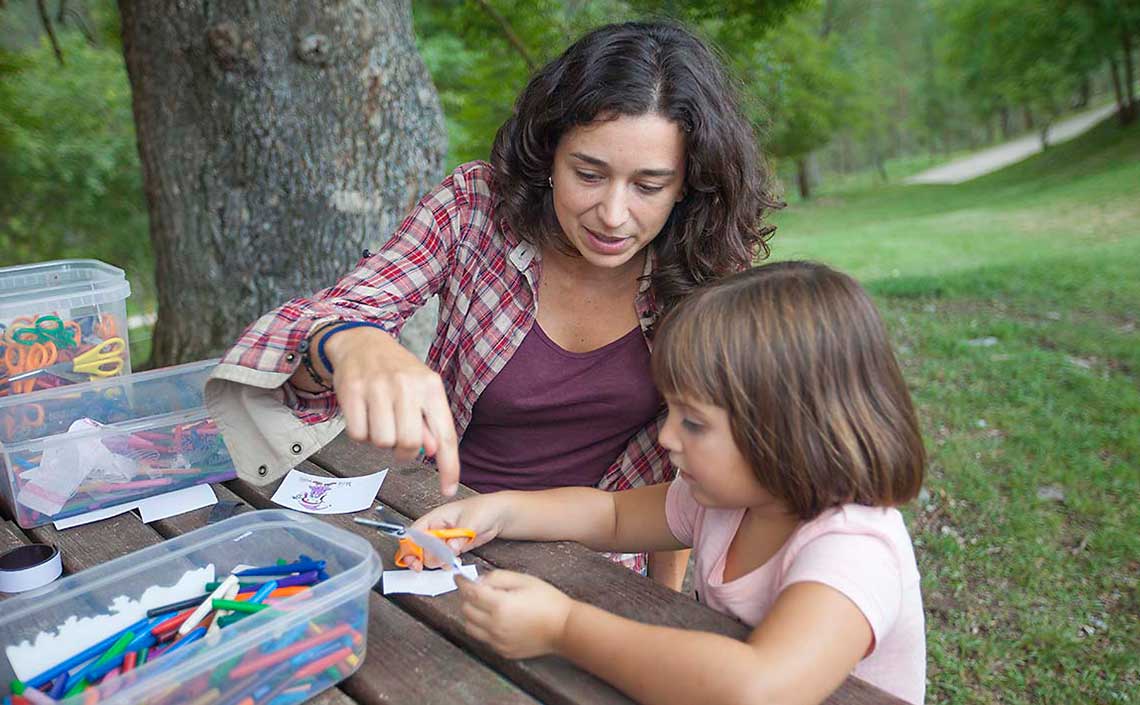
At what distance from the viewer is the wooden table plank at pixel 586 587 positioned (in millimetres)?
1034

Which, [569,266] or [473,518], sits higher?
[569,266]

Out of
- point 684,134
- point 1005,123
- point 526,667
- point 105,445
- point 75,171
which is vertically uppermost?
point 75,171

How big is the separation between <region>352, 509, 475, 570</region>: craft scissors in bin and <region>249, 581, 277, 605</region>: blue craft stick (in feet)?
0.63

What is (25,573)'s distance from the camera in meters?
1.27

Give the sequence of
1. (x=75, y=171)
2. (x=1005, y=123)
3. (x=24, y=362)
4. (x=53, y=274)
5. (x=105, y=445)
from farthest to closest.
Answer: (x=1005, y=123) < (x=75, y=171) < (x=53, y=274) < (x=24, y=362) < (x=105, y=445)

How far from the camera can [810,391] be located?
3.69 feet

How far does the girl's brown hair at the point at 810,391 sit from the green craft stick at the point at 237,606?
59 centimetres

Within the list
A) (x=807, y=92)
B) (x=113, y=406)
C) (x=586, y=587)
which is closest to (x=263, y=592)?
(x=586, y=587)

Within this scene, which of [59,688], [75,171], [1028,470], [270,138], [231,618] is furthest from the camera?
[75,171]

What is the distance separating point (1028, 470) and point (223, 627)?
3.40 meters

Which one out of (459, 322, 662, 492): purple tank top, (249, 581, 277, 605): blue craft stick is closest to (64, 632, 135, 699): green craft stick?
(249, 581, 277, 605): blue craft stick

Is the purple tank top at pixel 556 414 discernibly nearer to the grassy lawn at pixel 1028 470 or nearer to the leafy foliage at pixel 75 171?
the grassy lawn at pixel 1028 470

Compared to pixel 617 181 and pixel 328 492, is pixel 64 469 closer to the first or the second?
pixel 328 492

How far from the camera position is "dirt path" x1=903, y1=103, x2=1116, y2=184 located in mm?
22955
